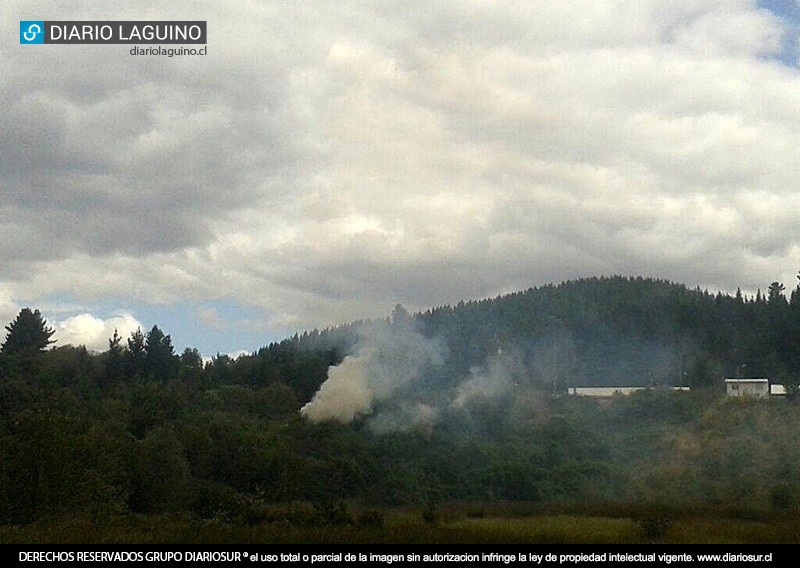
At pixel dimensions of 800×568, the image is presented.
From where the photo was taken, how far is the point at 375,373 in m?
107

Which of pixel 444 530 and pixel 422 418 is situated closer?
pixel 444 530

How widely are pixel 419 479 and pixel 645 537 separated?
117 feet

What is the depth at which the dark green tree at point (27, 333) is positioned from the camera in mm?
138500

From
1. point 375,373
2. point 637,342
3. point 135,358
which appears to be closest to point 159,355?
point 135,358

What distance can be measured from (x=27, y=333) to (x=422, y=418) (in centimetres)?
7854

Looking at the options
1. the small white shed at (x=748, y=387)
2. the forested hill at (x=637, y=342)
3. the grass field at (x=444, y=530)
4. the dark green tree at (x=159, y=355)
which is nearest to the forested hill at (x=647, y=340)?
the forested hill at (x=637, y=342)

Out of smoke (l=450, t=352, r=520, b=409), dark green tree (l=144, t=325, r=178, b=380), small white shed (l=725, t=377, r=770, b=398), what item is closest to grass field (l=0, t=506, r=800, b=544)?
smoke (l=450, t=352, r=520, b=409)

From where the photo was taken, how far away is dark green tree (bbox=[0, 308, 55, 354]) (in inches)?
5453

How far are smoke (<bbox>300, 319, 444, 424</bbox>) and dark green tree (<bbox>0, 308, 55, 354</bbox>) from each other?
53.5m

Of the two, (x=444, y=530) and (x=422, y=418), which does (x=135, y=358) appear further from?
(x=444, y=530)

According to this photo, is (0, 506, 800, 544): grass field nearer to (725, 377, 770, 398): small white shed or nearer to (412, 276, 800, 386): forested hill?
(725, 377, 770, 398): small white shed

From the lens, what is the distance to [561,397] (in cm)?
11006
